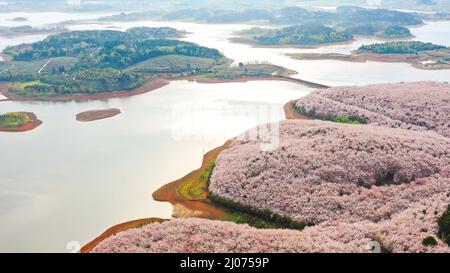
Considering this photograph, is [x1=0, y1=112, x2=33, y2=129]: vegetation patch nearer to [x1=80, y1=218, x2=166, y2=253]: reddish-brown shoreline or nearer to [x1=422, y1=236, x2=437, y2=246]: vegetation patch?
[x1=80, y1=218, x2=166, y2=253]: reddish-brown shoreline

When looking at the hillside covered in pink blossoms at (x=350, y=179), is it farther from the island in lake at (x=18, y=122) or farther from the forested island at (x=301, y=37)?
the forested island at (x=301, y=37)

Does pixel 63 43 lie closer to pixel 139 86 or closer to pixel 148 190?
pixel 139 86

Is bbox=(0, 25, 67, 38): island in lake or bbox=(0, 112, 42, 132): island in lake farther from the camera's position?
bbox=(0, 25, 67, 38): island in lake

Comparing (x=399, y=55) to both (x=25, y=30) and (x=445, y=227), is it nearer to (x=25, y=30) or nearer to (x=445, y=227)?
(x=445, y=227)


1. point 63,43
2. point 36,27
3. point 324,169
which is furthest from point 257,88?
point 36,27

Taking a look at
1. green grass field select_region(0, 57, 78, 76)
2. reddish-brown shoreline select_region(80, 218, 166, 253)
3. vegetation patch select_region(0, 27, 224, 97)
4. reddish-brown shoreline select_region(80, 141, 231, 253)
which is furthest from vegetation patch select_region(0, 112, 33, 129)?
A: green grass field select_region(0, 57, 78, 76)

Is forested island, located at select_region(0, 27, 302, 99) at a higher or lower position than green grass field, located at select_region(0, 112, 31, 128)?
higher

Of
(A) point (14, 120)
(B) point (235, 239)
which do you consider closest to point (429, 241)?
(B) point (235, 239)

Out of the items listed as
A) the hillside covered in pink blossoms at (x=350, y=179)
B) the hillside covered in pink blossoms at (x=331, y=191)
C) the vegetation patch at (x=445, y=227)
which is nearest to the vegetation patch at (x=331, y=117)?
the hillside covered in pink blossoms at (x=331, y=191)
